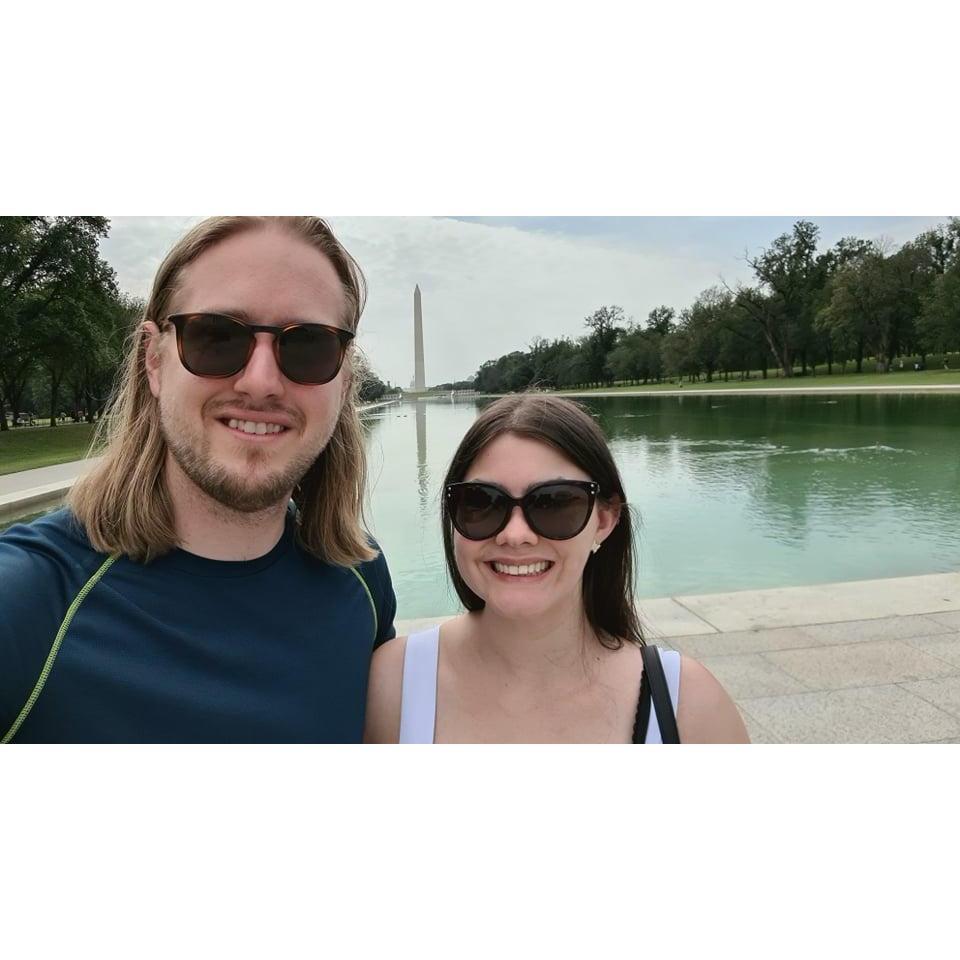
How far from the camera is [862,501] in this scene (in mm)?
12102

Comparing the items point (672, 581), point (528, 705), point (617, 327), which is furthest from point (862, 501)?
point (617, 327)

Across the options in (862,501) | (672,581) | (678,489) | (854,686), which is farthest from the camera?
(678,489)

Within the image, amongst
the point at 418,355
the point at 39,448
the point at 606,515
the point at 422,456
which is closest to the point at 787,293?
the point at 418,355

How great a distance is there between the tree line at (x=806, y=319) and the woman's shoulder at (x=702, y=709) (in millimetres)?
33784

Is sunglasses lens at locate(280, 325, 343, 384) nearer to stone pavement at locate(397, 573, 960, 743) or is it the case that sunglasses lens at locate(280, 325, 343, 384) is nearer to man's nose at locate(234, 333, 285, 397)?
man's nose at locate(234, 333, 285, 397)

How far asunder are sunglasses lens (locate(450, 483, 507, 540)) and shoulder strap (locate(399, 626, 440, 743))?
320 mm

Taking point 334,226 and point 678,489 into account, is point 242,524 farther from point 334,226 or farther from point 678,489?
point 678,489

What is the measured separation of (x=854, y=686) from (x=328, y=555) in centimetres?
320

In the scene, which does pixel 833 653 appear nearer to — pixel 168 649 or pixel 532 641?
pixel 532 641

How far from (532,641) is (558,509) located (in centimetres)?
34

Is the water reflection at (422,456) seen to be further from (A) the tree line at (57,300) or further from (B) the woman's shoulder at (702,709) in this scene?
(B) the woman's shoulder at (702,709)

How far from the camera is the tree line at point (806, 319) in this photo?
44.2 m

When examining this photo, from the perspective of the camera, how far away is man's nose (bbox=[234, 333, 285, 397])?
62.5 inches

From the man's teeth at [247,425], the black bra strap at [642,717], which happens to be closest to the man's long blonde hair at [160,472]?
the man's teeth at [247,425]
